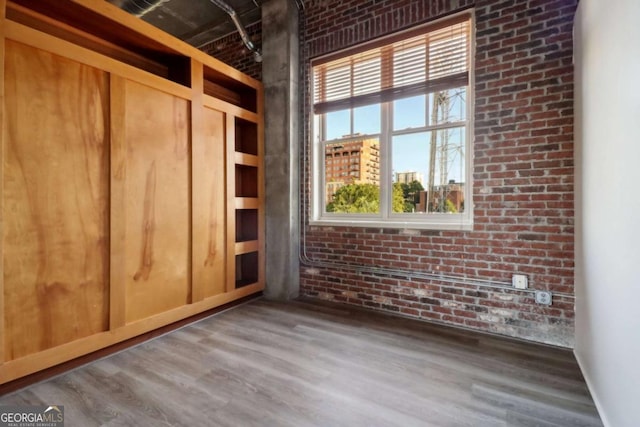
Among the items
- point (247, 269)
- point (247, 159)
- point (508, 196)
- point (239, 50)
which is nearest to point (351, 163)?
point (247, 159)

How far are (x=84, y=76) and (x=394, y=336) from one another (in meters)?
3.16

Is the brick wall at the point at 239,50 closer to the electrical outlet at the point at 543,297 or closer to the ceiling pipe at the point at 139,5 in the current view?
the ceiling pipe at the point at 139,5

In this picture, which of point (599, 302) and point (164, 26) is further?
point (164, 26)

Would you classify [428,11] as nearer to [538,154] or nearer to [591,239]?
[538,154]

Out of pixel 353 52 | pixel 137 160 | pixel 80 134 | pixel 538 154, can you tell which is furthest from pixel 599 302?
pixel 80 134

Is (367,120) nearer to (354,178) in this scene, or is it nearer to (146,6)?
(354,178)

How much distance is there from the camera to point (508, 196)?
2584 mm

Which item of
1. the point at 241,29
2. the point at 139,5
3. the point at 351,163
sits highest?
the point at 139,5

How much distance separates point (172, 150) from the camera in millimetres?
2734

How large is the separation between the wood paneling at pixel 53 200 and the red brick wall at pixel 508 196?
2590mm

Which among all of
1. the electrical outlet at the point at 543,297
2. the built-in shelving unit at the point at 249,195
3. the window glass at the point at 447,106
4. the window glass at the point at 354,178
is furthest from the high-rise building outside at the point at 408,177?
the built-in shelving unit at the point at 249,195

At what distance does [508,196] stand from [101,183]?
3303 millimetres

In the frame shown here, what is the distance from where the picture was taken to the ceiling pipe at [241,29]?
3569 mm

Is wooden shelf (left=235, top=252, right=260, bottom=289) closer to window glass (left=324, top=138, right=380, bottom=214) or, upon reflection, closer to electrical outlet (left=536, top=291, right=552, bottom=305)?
window glass (left=324, top=138, right=380, bottom=214)
